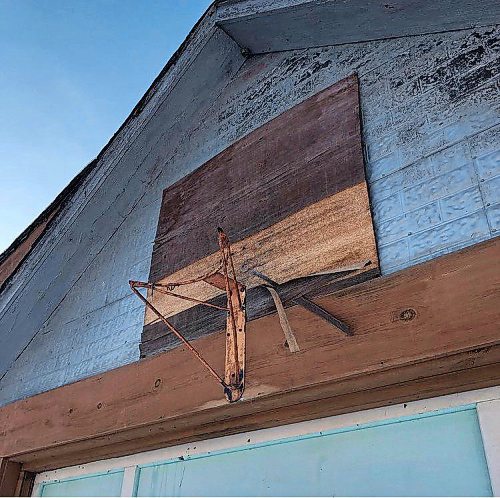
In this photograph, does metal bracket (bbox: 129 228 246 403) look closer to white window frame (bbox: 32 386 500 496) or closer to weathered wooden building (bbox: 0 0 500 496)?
weathered wooden building (bbox: 0 0 500 496)

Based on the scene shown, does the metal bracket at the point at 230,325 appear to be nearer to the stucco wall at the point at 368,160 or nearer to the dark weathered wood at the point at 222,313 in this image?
the dark weathered wood at the point at 222,313

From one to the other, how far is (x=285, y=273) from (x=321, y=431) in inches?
21.9

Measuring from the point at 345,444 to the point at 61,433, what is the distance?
1264 mm

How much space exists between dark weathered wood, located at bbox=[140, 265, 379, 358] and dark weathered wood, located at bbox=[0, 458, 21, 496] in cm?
85

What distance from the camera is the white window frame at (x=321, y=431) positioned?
4.34 feet

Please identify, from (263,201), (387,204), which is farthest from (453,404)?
(263,201)

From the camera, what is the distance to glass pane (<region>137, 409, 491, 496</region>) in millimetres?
1349

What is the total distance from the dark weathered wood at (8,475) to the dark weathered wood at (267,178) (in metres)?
1.05

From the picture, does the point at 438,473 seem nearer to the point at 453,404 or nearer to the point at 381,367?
the point at 453,404

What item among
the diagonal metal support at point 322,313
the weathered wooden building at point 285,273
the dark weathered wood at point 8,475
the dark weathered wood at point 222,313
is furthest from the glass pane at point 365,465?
the dark weathered wood at point 8,475

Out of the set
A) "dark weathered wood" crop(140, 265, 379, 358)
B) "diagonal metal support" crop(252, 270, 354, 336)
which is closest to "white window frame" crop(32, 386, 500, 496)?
"diagonal metal support" crop(252, 270, 354, 336)

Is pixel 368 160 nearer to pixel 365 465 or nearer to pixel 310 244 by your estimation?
pixel 310 244

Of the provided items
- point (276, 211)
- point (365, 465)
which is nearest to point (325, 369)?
point (365, 465)

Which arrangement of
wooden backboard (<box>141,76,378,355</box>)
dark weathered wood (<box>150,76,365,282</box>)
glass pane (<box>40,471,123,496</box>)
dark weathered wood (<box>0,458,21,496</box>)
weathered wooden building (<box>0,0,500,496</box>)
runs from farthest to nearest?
dark weathered wood (<box>0,458,21,496</box>), glass pane (<box>40,471,123,496</box>), dark weathered wood (<box>150,76,365,282</box>), wooden backboard (<box>141,76,378,355</box>), weathered wooden building (<box>0,0,500,496</box>)
